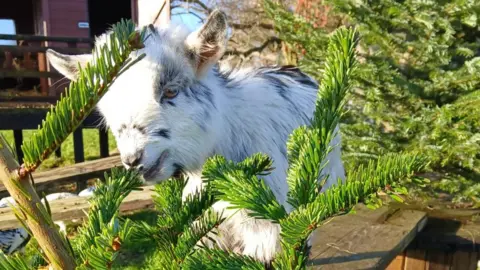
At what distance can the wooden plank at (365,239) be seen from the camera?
93.8 inches

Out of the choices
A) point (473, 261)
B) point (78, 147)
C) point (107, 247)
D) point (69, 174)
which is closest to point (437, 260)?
point (473, 261)

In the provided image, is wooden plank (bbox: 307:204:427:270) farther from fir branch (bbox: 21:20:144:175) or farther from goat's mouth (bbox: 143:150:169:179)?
fir branch (bbox: 21:20:144:175)

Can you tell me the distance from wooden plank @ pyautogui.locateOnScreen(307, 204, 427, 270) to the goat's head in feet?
3.52

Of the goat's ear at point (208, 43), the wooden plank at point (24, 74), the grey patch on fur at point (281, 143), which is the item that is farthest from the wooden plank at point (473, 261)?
the wooden plank at point (24, 74)

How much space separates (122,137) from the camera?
4.25 ft

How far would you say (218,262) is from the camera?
66cm

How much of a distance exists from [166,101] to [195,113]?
0.11 metres

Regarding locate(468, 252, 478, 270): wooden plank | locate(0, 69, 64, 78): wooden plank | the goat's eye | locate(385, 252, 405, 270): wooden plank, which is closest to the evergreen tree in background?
locate(468, 252, 478, 270): wooden plank

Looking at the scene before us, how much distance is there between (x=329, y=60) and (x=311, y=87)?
5.72 feet

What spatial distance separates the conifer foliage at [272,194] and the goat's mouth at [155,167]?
504 mm

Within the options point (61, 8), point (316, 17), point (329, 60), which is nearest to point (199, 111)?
point (329, 60)

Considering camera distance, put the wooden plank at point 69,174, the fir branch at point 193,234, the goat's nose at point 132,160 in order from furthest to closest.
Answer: the wooden plank at point 69,174 < the goat's nose at point 132,160 < the fir branch at point 193,234

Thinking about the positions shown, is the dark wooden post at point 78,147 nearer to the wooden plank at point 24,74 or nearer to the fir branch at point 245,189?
the wooden plank at point 24,74

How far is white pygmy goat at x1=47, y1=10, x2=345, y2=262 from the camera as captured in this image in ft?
4.25
